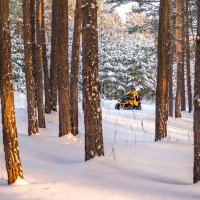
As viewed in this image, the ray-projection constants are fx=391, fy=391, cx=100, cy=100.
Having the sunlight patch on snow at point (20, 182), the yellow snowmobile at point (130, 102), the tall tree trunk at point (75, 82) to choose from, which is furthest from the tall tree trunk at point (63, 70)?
the yellow snowmobile at point (130, 102)

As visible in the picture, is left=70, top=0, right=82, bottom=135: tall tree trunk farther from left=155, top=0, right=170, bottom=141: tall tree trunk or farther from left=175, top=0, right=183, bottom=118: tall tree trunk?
left=175, top=0, right=183, bottom=118: tall tree trunk

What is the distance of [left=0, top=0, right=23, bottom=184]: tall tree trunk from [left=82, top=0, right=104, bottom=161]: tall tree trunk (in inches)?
81.1

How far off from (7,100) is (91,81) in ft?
7.19

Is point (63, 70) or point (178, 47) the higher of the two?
point (178, 47)

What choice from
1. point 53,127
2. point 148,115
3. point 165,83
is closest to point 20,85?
point 148,115

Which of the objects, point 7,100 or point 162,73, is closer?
point 7,100

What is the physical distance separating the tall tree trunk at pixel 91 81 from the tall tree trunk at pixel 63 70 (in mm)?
3599

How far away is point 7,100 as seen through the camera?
6105 millimetres

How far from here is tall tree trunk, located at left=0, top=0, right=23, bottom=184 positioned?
6.04m

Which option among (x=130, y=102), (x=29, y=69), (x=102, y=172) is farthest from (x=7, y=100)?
(x=130, y=102)

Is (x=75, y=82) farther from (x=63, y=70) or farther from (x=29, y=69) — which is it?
(x=29, y=69)

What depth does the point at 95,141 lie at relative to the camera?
7938 mm

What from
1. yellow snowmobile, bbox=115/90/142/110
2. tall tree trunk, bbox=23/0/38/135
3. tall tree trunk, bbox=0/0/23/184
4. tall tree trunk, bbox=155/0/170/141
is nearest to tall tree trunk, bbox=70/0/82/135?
tall tree trunk, bbox=23/0/38/135

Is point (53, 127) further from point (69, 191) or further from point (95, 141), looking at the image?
point (69, 191)
